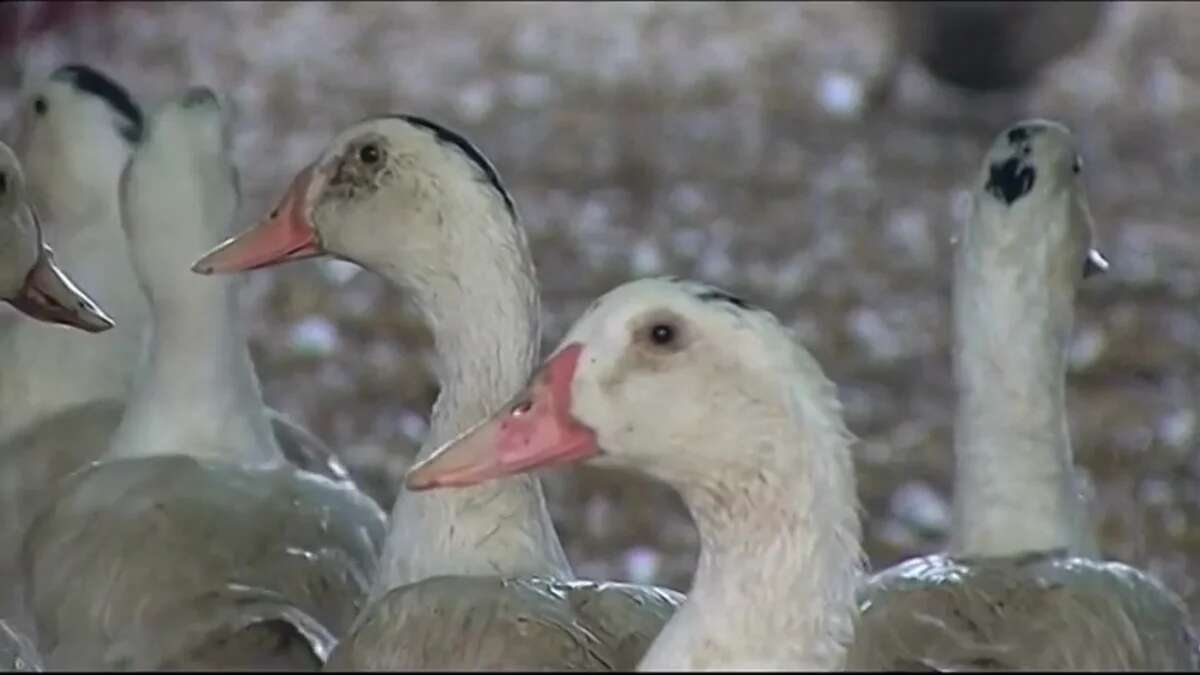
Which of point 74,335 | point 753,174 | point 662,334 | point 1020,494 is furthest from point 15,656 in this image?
point 753,174

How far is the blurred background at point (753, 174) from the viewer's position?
4.62 meters

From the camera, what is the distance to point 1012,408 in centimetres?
264

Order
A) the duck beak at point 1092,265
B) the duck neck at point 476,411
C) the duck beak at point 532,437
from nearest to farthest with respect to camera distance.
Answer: the duck beak at point 532,437 < the duck neck at point 476,411 < the duck beak at point 1092,265

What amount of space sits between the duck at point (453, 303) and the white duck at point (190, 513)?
0.12 metres

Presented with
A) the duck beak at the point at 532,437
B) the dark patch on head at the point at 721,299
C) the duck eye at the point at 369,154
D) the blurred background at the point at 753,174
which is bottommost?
the blurred background at the point at 753,174

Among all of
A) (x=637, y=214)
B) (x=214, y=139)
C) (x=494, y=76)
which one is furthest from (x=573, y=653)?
(x=494, y=76)

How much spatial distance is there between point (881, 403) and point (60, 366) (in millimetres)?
2223

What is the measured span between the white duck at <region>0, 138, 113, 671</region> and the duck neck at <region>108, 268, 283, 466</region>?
0.29 feet

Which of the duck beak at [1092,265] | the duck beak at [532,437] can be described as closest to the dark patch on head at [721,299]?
the duck beak at [532,437]

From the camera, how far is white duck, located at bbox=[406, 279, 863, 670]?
1.91 m

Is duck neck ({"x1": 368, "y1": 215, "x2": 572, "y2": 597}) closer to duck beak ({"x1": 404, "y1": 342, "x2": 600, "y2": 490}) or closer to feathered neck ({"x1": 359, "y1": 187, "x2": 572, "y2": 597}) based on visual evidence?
feathered neck ({"x1": 359, "y1": 187, "x2": 572, "y2": 597})

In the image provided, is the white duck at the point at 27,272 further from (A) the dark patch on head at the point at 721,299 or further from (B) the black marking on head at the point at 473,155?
(A) the dark patch on head at the point at 721,299

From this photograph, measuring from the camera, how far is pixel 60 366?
3.22 m

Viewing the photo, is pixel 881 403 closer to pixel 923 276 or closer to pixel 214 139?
pixel 923 276
